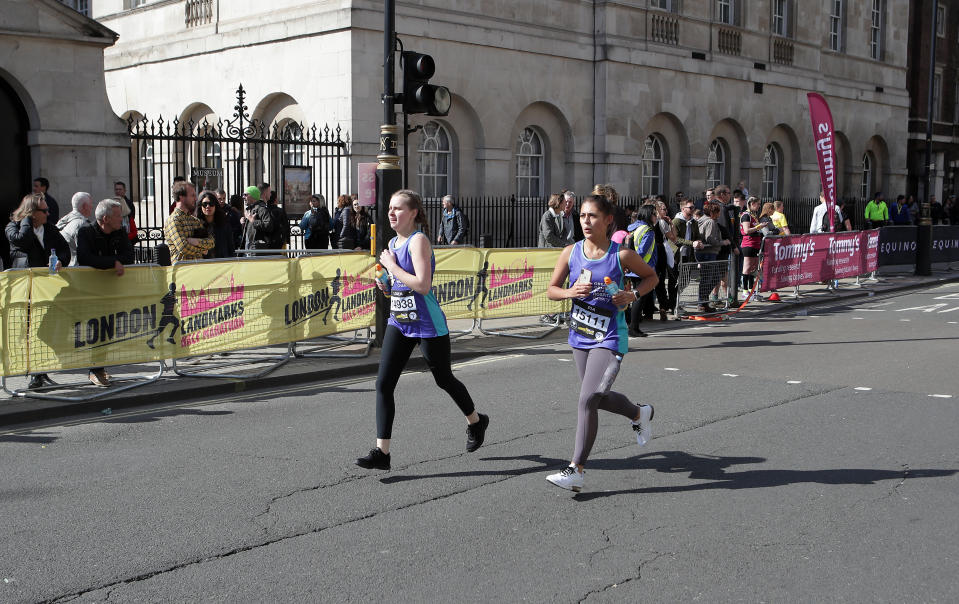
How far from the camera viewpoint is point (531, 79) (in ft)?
74.5

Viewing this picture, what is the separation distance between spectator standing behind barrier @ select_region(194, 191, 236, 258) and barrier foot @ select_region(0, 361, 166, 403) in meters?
1.87

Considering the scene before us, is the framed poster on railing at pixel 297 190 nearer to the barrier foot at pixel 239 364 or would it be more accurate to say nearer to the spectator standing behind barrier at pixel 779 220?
the barrier foot at pixel 239 364

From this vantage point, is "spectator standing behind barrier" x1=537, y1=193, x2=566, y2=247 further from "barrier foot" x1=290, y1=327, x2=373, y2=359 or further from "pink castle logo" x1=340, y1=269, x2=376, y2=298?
"pink castle logo" x1=340, y1=269, x2=376, y2=298

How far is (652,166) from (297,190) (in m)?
11.9

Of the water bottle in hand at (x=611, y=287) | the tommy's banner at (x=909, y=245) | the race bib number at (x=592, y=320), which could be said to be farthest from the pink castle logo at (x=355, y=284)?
the tommy's banner at (x=909, y=245)

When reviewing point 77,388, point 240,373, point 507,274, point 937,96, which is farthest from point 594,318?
point 937,96

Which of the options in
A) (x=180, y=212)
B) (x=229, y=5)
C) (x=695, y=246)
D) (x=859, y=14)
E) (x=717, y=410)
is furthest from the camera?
(x=859, y=14)

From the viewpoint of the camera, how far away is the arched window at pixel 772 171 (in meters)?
30.9

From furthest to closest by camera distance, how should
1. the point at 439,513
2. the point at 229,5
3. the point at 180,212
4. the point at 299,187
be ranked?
the point at 229,5
the point at 299,187
the point at 180,212
the point at 439,513

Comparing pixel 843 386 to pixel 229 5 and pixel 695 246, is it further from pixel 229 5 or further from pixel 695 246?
pixel 229 5

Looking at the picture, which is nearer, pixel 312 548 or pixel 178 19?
pixel 312 548

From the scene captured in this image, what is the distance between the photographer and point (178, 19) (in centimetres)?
2344

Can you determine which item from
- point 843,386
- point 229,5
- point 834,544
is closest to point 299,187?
point 229,5

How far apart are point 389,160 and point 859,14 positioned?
28.4m
